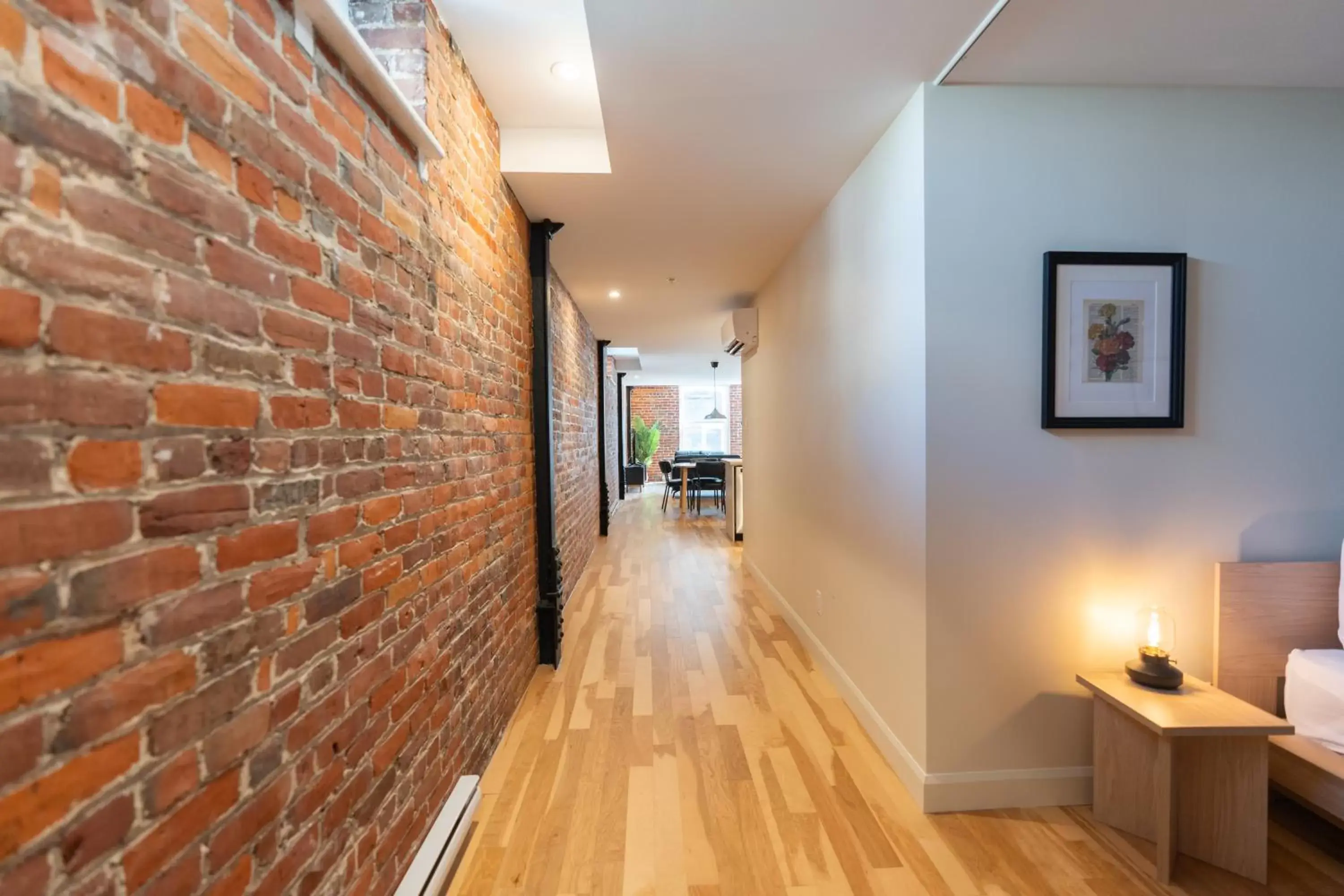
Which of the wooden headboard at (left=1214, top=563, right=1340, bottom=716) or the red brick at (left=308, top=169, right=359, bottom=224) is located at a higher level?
the red brick at (left=308, top=169, right=359, bottom=224)

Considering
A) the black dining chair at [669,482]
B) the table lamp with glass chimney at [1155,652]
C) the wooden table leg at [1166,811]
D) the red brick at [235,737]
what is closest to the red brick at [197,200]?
the red brick at [235,737]

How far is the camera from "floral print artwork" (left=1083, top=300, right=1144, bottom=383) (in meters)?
1.74

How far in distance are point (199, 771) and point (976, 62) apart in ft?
8.03

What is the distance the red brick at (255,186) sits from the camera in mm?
850

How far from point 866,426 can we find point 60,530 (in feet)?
7.26

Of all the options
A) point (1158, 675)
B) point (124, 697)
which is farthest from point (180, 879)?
point (1158, 675)

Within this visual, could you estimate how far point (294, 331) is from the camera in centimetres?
97

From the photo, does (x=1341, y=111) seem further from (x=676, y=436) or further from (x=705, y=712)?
(x=676, y=436)

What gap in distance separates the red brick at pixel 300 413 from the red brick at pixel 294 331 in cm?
→ 10

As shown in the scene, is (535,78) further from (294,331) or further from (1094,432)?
(1094,432)

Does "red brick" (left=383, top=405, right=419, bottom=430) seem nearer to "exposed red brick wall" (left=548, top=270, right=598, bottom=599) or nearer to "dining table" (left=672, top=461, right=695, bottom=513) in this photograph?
"exposed red brick wall" (left=548, top=270, right=598, bottom=599)

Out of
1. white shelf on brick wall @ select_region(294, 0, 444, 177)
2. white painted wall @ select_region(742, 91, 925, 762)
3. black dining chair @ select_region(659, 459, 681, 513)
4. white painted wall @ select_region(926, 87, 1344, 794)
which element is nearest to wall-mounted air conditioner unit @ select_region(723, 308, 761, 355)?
white painted wall @ select_region(742, 91, 925, 762)

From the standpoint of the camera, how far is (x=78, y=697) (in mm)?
594

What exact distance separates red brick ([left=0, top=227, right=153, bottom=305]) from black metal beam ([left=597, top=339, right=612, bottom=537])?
5.65 m
